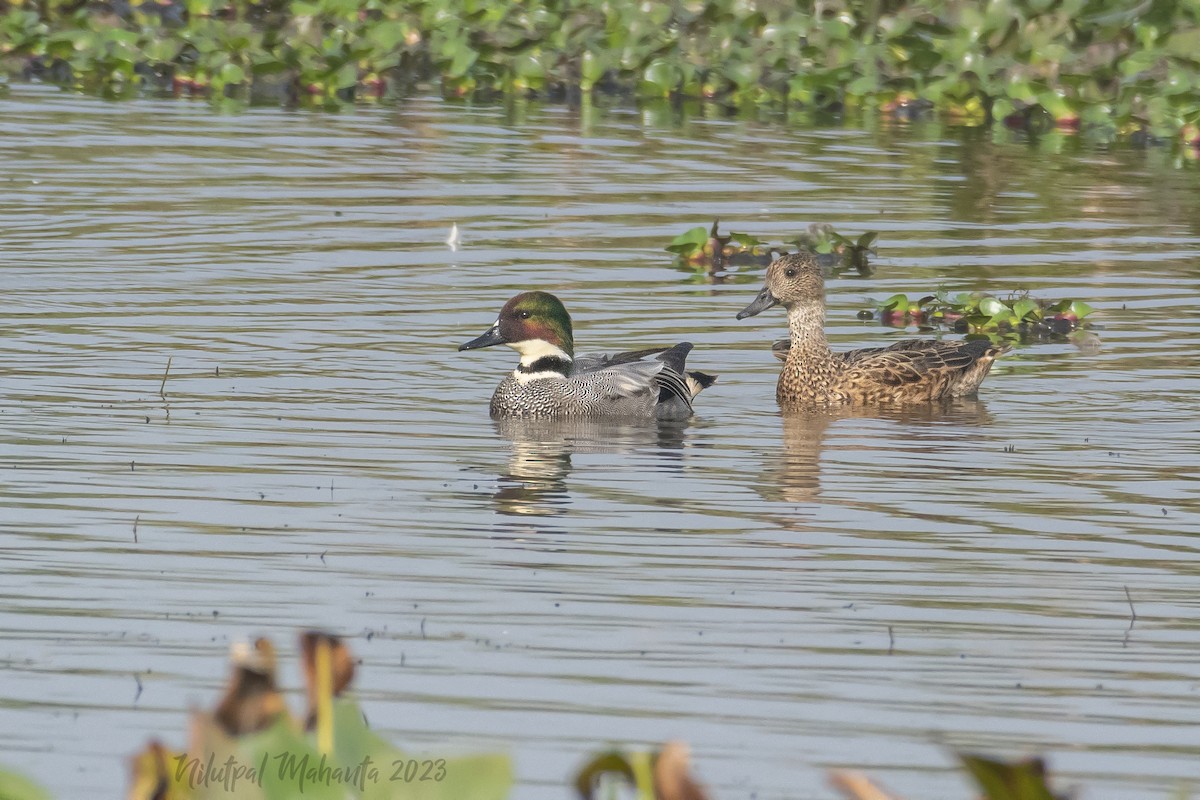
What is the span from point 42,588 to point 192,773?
472cm

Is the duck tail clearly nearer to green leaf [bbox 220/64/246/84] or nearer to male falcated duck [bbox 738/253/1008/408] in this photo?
male falcated duck [bbox 738/253/1008/408]

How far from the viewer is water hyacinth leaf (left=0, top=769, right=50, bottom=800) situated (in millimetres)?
3215

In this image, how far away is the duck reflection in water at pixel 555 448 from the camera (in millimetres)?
9539

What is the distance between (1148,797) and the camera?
5.67m

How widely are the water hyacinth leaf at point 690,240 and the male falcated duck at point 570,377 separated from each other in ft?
12.8

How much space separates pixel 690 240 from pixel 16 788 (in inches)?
511

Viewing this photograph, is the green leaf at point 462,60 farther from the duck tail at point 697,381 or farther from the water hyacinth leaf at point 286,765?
the water hyacinth leaf at point 286,765

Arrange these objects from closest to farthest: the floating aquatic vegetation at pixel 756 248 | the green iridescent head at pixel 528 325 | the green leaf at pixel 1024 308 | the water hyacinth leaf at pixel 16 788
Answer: the water hyacinth leaf at pixel 16 788 < the green iridescent head at pixel 528 325 < the green leaf at pixel 1024 308 < the floating aquatic vegetation at pixel 756 248

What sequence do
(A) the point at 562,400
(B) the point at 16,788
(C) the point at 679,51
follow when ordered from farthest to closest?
(C) the point at 679,51 → (A) the point at 562,400 → (B) the point at 16,788

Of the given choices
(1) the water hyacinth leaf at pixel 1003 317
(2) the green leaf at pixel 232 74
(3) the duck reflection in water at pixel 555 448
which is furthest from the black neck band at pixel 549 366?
(2) the green leaf at pixel 232 74

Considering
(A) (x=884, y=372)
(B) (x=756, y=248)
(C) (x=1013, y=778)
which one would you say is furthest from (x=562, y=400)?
(C) (x=1013, y=778)

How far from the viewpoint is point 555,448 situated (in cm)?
1098

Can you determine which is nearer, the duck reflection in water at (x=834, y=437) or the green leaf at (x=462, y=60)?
the duck reflection in water at (x=834, y=437)

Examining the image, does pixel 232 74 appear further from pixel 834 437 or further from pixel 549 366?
pixel 834 437
